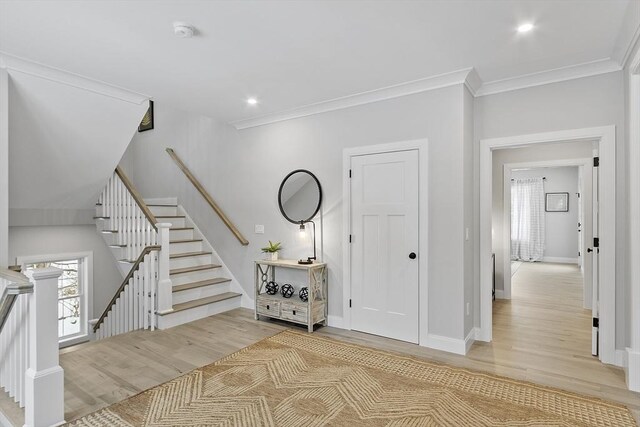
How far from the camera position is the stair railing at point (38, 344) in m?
2.04

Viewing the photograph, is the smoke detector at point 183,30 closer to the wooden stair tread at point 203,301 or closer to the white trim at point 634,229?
the wooden stair tread at point 203,301

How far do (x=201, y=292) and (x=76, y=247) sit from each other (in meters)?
2.23

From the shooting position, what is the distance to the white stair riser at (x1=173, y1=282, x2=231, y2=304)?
168 inches

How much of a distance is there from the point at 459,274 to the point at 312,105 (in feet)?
7.89

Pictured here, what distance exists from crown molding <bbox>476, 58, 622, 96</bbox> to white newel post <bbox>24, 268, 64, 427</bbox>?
12.5 feet

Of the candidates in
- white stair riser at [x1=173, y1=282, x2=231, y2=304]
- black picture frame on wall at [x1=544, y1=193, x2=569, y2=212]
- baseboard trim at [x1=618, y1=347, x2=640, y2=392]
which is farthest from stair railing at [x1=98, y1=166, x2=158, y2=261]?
black picture frame on wall at [x1=544, y1=193, x2=569, y2=212]

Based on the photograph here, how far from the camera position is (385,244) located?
142 inches

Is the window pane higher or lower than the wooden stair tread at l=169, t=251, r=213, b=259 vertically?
lower

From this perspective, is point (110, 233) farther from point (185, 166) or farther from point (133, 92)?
point (133, 92)

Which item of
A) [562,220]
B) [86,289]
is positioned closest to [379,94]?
[86,289]

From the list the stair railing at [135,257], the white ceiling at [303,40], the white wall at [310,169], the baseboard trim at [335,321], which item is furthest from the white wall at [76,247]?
the baseboard trim at [335,321]

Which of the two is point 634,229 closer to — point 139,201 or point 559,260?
point 139,201

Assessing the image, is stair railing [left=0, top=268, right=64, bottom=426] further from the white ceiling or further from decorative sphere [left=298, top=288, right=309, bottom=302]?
decorative sphere [left=298, top=288, right=309, bottom=302]

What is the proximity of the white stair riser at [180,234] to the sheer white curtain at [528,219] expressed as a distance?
859 cm
